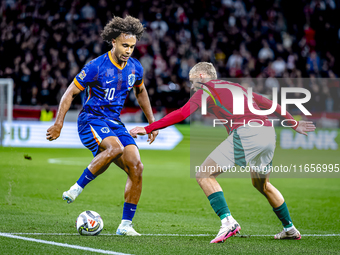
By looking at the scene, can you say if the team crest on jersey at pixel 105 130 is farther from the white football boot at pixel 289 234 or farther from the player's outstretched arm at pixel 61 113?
the white football boot at pixel 289 234

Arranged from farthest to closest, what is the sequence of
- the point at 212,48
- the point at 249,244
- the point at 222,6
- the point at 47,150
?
the point at 222,6 < the point at 212,48 < the point at 47,150 < the point at 249,244

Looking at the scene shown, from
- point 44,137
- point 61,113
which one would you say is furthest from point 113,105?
point 44,137

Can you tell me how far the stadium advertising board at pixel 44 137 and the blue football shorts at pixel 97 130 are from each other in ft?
33.6

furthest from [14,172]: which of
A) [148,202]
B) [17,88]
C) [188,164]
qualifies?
[17,88]

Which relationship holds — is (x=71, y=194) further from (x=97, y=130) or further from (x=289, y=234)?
(x=289, y=234)

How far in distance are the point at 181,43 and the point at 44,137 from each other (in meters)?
7.43

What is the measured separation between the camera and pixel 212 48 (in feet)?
68.5

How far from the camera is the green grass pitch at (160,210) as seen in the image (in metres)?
5.05

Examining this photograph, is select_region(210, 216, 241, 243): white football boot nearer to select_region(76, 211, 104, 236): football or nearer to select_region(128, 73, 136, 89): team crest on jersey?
select_region(76, 211, 104, 236): football

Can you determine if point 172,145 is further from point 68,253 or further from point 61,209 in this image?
point 68,253

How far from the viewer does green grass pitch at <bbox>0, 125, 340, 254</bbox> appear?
505cm

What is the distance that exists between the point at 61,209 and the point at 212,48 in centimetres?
1454

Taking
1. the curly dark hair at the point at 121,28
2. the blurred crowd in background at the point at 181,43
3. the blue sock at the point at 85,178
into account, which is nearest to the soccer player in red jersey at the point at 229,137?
the blue sock at the point at 85,178

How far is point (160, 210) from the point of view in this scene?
7770mm
